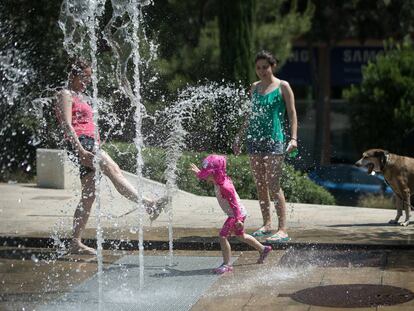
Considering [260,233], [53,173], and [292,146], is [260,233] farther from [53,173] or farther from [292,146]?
[53,173]

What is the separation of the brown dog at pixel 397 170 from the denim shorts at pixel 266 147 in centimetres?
136

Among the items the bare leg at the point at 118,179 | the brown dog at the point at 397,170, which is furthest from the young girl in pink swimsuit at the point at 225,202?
the brown dog at the point at 397,170

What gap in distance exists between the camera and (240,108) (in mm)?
9688

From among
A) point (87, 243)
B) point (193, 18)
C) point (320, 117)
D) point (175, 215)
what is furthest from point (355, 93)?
point (87, 243)

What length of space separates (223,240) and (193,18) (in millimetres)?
18189

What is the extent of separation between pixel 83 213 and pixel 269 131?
6.14ft

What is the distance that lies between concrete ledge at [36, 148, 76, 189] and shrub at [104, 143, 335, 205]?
26.3 inches

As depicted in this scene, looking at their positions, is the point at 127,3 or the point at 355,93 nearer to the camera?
the point at 127,3

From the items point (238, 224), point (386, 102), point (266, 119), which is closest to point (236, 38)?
point (386, 102)

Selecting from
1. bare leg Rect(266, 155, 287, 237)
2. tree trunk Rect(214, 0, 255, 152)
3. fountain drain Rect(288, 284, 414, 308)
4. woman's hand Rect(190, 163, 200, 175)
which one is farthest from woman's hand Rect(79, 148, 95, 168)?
tree trunk Rect(214, 0, 255, 152)

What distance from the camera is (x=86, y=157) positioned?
25.3 ft

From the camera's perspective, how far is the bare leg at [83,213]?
7871mm

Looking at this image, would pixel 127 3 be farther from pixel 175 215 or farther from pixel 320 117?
pixel 320 117

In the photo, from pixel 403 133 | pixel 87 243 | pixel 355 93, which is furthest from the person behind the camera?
pixel 355 93
